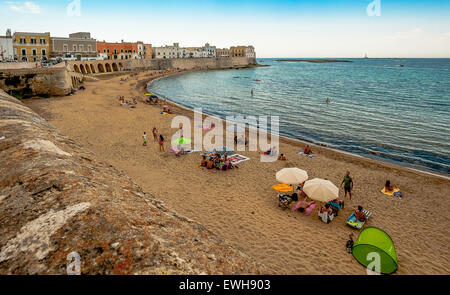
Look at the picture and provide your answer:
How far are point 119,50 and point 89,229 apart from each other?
100 m

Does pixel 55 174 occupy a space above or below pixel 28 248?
above

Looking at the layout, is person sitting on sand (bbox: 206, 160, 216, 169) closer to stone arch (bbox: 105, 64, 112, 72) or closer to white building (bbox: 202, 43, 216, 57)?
stone arch (bbox: 105, 64, 112, 72)

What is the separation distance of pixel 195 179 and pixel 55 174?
10787 mm

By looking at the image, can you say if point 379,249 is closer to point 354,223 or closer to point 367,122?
point 354,223

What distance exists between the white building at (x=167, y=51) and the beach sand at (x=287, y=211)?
10764 centimetres

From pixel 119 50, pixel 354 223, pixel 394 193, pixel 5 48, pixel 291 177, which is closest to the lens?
pixel 354 223

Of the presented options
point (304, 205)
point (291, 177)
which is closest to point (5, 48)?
point (291, 177)

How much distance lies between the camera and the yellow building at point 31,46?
167 ft

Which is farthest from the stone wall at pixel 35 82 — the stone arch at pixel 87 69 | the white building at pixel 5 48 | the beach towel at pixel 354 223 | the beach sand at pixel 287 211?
the stone arch at pixel 87 69

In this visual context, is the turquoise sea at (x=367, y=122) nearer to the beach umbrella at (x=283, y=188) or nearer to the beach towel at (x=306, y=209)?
→ the beach umbrella at (x=283, y=188)

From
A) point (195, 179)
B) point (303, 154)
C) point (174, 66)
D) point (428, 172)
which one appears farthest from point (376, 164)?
point (174, 66)

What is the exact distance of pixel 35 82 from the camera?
28859mm

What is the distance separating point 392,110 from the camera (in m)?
36.7
